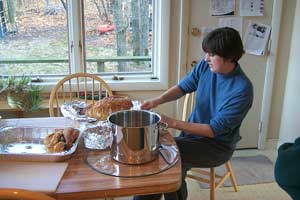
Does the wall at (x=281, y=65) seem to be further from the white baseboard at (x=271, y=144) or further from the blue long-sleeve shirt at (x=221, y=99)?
the blue long-sleeve shirt at (x=221, y=99)

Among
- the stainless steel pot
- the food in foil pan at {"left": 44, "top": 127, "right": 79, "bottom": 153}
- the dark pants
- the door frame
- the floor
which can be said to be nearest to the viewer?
the stainless steel pot

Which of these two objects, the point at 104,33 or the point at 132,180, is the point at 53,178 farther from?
the point at 104,33

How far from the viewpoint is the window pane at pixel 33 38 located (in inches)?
107

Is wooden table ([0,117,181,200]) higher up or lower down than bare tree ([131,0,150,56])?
lower down

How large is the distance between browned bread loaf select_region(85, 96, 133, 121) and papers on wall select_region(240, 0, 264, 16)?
1.58 metres

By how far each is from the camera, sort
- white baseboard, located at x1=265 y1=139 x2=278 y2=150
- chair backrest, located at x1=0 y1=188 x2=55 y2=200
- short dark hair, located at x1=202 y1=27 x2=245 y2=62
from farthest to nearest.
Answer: white baseboard, located at x1=265 y1=139 x2=278 y2=150 → short dark hair, located at x1=202 y1=27 x2=245 y2=62 → chair backrest, located at x1=0 y1=188 x2=55 y2=200

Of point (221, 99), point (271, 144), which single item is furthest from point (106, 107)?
point (271, 144)

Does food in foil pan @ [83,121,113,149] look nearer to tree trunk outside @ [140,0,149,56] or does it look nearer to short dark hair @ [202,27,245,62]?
short dark hair @ [202,27,245,62]

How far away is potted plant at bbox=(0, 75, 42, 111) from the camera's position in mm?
2479

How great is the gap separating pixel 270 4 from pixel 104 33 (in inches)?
54.4

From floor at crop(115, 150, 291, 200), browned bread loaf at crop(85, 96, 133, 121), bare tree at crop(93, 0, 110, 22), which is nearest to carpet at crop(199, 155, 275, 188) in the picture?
floor at crop(115, 150, 291, 200)

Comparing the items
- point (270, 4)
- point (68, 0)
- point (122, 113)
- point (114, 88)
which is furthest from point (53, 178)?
point (270, 4)

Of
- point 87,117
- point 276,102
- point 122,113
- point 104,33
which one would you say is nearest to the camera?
point 122,113

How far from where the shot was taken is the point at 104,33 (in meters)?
2.86
